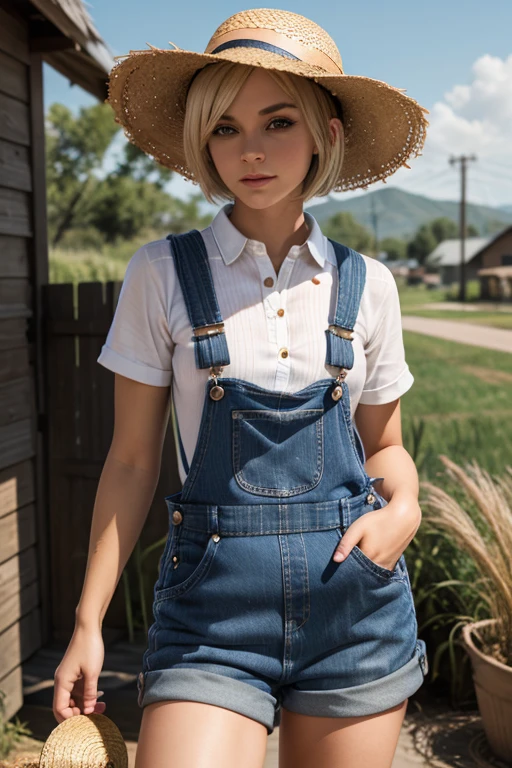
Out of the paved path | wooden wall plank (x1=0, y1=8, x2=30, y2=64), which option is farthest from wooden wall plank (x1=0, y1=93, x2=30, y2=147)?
the paved path

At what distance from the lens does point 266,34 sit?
151 centimetres

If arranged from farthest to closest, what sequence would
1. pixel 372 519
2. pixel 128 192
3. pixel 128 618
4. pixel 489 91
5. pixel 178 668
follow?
pixel 489 91
pixel 128 192
pixel 128 618
pixel 372 519
pixel 178 668

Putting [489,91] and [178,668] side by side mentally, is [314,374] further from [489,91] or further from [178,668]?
[489,91]

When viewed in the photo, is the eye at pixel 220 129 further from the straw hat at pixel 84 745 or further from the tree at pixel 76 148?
the tree at pixel 76 148

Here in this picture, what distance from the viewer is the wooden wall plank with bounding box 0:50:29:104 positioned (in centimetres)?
339

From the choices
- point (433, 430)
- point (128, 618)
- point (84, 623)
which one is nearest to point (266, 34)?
point (84, 623)

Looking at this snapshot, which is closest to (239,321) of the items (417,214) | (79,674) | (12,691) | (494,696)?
(79,674)

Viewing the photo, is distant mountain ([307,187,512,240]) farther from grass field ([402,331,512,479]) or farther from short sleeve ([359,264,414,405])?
short sleeve ([359,264,414,405])

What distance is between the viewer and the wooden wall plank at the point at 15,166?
3.39m

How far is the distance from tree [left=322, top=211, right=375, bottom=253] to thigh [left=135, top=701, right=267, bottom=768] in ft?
251

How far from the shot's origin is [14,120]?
11.5ft

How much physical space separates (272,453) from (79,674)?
0.51 metres

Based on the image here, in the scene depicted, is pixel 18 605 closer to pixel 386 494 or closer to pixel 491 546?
pixel 491 546

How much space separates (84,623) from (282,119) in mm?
976
